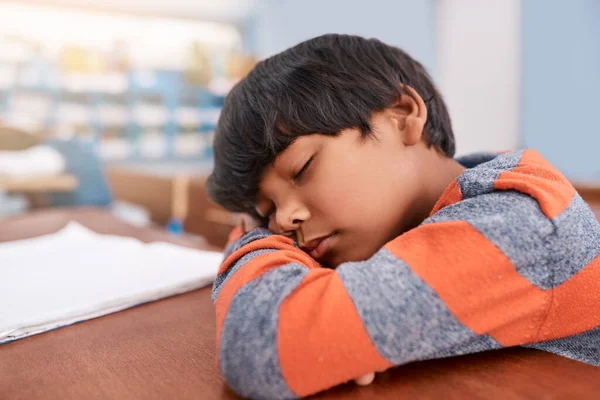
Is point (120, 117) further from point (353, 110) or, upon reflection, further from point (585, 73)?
point (353, 110)

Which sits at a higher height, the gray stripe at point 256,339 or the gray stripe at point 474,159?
the gray stripe at point 256,339

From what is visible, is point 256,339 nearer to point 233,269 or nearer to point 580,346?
point 233,269

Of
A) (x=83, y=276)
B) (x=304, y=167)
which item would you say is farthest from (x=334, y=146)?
(x=83, y=276)

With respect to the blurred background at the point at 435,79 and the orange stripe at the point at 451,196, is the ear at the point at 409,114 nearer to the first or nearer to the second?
the orange stripe at the point at 451,196

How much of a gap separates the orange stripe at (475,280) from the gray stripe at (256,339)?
0.25 feet

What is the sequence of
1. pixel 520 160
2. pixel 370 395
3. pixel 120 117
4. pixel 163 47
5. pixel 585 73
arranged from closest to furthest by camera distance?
pixel 370 395 → pixel 520 160 → pixel 585 73 → pixel 120 117 → pixel 163 47

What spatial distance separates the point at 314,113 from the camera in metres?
0.40

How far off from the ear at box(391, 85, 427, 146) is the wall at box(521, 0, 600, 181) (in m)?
0.86

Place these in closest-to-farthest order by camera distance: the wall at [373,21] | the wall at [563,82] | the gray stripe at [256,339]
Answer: the gray stripe at [256,339]
the wall at [563,82]
the wall at [373,21]

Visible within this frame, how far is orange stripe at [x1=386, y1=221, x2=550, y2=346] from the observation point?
10.7 inches

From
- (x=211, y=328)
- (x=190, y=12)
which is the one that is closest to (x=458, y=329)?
(x=211, y=328)

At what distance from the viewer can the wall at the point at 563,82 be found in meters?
1.12

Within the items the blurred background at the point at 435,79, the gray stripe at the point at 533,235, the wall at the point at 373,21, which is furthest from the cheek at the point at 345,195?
the wall at the point at 373,21

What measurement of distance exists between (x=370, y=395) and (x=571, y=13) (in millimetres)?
1218
